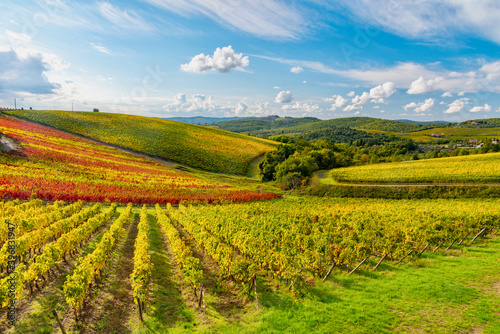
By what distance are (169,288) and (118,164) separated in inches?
2520

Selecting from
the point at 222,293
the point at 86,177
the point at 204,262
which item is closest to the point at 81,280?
the point at 222,293

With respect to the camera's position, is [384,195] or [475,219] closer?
[475,219]

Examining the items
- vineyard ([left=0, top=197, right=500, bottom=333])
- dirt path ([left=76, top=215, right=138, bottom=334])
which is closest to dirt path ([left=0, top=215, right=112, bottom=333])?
vineyard ([left=0, top=197, right=500, bottom=333])

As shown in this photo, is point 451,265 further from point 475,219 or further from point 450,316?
point 475,219

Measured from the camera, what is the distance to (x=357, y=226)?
27.6 m

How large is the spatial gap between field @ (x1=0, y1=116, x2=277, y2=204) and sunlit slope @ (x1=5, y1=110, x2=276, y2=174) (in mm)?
15389

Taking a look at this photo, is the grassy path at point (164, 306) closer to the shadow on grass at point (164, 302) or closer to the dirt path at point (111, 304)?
the shadow on grass at point (164, 302)

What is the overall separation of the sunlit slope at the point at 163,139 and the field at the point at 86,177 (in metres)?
15.4

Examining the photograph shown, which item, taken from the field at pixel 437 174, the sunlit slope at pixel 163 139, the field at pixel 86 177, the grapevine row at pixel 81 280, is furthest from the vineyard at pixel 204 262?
the sunlit slope at pixel 163 139

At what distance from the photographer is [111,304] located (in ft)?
49.4

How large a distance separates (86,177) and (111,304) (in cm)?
5040

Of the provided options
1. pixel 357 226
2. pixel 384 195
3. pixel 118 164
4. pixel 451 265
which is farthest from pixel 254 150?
pixel 451 265

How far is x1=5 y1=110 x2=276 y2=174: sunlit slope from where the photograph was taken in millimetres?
96275

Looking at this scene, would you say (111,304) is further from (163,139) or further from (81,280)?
(163,139)
